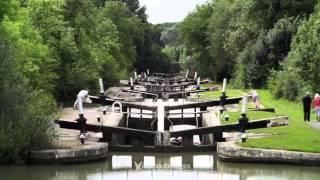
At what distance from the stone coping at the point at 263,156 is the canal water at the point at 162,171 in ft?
0.83

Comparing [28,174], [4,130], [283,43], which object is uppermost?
[283,43]

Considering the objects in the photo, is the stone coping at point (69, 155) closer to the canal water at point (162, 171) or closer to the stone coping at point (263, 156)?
the canal water at point (162, 171)

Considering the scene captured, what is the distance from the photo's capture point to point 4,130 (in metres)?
23.5

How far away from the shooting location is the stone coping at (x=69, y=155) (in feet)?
79.7

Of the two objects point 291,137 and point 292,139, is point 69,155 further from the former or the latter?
point 291,137

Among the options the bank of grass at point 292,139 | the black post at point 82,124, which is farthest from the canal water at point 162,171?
the black post at point 82,124

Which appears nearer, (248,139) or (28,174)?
(28,174)

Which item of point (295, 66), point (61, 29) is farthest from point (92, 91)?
point (295, 66)

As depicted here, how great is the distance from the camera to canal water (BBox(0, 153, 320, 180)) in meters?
22.9

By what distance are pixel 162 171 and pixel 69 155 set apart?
3.66 meters

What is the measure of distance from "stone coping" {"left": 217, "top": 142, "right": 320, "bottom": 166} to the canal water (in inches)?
9.9

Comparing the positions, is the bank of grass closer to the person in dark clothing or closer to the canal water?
the person in dark clothing

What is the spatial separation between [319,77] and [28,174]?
75.8 feet

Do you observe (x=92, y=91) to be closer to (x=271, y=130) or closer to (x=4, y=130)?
(x=271, y=130)
